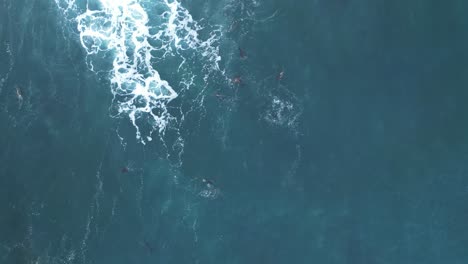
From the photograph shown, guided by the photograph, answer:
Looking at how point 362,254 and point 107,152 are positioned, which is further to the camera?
point 107,152

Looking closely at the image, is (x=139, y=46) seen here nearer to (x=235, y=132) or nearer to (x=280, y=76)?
(x=235, y=132)

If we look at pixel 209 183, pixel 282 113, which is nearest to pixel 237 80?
pixel 282 113

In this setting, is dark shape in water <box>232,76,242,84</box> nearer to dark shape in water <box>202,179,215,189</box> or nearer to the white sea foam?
the white sea foam

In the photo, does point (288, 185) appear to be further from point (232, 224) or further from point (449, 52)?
point (449, 52)

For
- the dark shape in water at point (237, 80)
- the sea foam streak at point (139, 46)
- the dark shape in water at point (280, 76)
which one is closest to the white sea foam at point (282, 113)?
the dark shape in water at point (280, 76)

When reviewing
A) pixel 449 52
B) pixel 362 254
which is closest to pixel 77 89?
pixel 362 254

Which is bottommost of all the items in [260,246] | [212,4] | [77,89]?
[260,246]

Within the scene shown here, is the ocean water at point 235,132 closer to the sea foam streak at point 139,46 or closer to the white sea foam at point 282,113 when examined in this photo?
the sea foam streak at point 139,46
